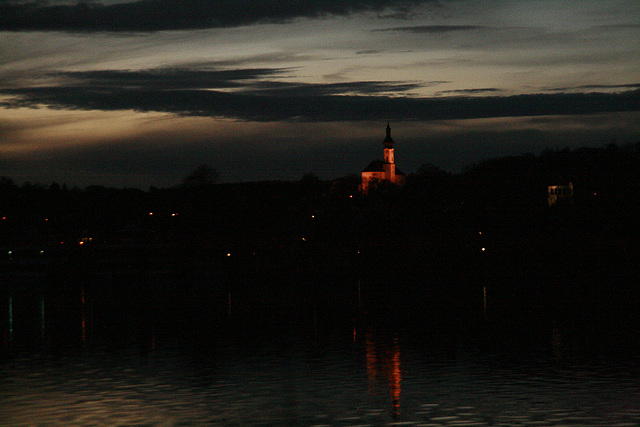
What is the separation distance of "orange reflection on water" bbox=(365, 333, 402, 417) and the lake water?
6 centimetres

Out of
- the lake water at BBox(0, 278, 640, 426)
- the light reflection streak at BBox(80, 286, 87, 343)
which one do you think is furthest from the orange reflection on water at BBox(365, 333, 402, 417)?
the light reflection streak at BBox(80, 286, 87, 343)

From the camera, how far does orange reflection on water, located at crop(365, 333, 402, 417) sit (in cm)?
2245

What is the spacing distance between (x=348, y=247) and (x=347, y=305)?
60.3 m

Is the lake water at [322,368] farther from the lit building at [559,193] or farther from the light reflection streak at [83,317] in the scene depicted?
the lit building at [559,193]

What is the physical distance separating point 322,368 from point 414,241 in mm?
86839

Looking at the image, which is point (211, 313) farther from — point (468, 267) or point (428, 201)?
point (428, 201)

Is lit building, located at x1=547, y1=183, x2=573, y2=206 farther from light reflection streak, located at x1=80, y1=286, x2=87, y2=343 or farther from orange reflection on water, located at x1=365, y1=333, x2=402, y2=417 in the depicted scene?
orange reflection on water, located at x1=365, y1=333, x2=402, y2=417

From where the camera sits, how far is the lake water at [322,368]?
1956 cm

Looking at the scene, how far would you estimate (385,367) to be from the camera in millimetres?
26719

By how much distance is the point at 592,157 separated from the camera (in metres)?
198

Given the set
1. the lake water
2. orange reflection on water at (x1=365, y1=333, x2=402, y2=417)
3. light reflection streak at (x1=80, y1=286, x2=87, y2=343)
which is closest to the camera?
the lake water

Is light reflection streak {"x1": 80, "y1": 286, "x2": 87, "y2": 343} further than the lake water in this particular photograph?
Yes

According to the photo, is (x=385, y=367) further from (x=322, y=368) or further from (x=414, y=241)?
(x=414, y=241)

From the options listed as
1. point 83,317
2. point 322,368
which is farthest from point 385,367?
point 83,317
